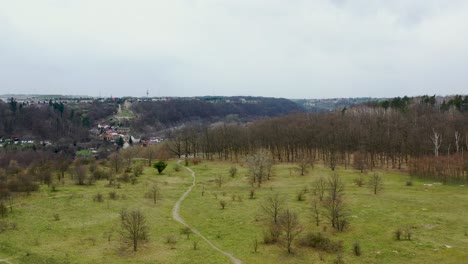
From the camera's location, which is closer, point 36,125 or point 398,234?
point 398,234

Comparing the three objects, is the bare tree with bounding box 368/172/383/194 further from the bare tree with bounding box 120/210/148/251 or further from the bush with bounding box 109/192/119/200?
the bush with bounding box 109/192/119/200

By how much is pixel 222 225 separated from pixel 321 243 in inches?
443

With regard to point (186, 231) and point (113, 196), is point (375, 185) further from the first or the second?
point (113, 196)

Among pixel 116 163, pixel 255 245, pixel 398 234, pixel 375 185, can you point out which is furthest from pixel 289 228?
pixel 116 163

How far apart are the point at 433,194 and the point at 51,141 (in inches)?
6478

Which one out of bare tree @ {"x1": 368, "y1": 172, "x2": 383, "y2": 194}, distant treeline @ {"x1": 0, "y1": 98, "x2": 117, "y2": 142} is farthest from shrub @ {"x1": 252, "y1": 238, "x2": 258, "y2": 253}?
distant treeline @ {"x1": 0, "y1": 98, "x2": 117, "y2": 142}

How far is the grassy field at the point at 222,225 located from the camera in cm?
3139

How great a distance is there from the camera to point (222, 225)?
40.4 metres

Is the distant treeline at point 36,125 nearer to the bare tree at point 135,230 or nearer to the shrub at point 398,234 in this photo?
the bare tree at point 135,230

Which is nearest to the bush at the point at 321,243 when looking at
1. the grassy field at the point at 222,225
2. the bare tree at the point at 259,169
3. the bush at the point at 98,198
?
the grassy field at the point at 222,225

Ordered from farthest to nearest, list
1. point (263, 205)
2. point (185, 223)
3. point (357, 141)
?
point (357, 141) → point (263, 205) → point (185, 223)

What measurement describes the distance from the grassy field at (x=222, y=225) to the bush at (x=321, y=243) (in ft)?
2.44

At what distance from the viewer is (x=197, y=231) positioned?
127ft

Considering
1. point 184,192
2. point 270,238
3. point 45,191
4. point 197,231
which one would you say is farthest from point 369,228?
point 45,191
